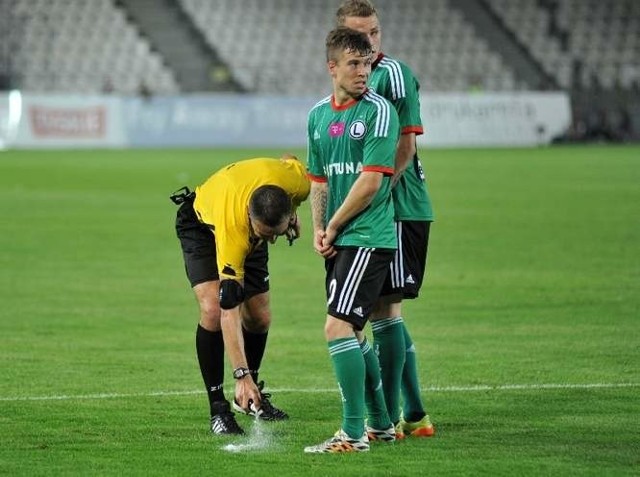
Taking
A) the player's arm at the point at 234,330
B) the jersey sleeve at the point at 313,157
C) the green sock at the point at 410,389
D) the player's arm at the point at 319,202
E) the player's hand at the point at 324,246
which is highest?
→ the jersey sleeve at the point at 313,157

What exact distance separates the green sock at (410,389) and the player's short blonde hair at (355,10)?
65.9 inches

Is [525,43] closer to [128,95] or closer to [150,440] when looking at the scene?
[128,95]

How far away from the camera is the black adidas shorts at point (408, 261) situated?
7922mm

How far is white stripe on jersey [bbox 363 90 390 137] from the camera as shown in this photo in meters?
7.31

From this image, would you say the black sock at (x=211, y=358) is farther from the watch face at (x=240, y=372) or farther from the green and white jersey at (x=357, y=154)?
the green and white jersey at (x=357, y=154)

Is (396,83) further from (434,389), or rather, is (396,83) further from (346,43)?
(434,389)

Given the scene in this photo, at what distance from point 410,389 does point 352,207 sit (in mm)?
1276

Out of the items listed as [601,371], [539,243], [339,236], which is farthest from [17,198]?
[339,236]

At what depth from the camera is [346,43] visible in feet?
23.7

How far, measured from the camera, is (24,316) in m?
13.0

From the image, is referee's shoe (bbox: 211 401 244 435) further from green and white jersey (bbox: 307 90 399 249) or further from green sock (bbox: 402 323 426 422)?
green and white jersey (bbox: 307 90 399 249)

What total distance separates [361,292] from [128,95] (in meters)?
42.8

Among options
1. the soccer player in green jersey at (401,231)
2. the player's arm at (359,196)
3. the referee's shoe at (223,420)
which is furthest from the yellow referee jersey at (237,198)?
the referee's shoe at (223,420)

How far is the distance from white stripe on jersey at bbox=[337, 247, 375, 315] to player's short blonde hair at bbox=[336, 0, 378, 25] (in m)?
1.24
